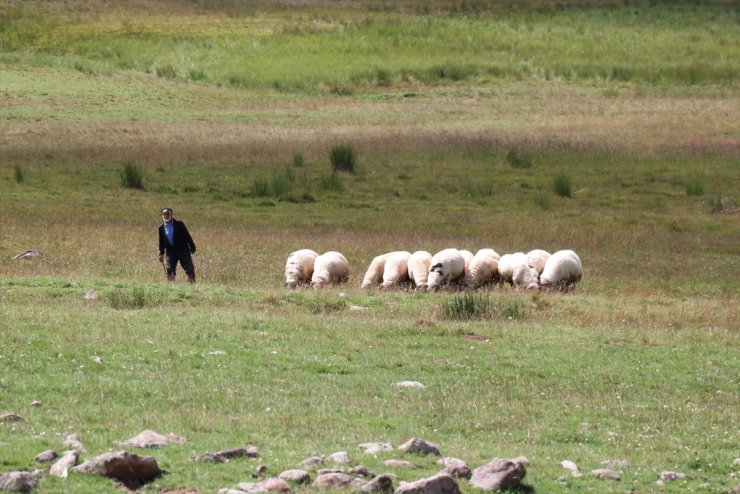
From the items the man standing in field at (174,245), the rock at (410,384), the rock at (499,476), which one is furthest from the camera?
the man standing in field at (174,245)

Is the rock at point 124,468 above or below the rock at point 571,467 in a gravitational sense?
above

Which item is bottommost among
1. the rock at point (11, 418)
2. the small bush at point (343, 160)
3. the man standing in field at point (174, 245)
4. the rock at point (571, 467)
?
the rock at point (571, 467)

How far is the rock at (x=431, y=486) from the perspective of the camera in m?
7.87

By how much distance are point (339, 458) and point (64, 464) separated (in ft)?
6.51

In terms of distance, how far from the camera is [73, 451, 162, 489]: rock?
837 cm

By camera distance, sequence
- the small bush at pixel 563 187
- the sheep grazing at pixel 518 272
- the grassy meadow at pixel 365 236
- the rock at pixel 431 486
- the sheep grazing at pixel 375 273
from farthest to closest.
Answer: the small bush at pixel 563 187 → the sheep grazing at pixel 375 273 → the sheep grazing at pixel 518 272 → the grassy meadow at pixel 365 236 → the rock at pixel 431 486

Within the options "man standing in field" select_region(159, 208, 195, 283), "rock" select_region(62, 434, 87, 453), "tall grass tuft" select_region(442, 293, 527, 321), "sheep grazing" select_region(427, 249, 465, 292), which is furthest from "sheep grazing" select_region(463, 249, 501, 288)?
"rock" select_region(62, 434, 87, 453)

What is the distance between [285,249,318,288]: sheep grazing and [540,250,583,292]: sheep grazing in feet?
13.2

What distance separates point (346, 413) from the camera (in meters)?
11.2

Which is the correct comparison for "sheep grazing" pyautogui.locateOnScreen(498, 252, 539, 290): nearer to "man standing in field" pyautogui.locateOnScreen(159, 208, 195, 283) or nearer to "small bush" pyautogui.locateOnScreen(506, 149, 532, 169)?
"man standing in field" pyautogui.locateOnScreen(159, 208, 195, 283)

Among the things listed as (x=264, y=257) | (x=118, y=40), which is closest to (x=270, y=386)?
(x=264, y=257)

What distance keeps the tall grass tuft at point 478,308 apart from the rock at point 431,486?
9361mm

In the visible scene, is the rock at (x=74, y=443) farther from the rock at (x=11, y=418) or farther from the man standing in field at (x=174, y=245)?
the man standing in field at (x=174, y=245)

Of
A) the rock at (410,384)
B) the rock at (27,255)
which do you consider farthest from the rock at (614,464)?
the rock at (27,255)
